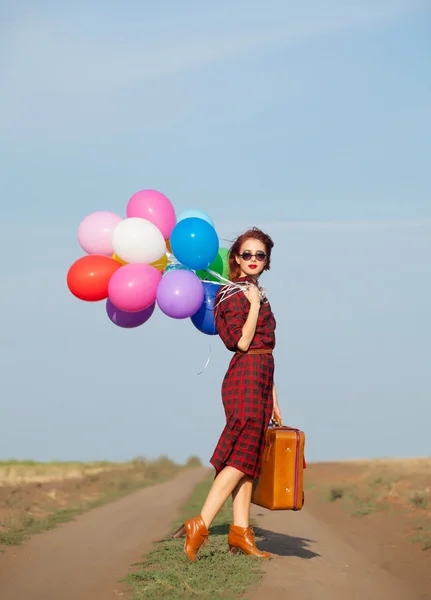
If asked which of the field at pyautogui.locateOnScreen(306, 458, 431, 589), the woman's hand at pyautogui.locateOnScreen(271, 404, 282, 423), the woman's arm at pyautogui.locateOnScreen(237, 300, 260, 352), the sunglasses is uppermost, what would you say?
the sunglasses

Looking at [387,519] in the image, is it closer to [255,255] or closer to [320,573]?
[320,573]

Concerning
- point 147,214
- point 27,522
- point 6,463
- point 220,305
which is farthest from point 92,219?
point 6,463

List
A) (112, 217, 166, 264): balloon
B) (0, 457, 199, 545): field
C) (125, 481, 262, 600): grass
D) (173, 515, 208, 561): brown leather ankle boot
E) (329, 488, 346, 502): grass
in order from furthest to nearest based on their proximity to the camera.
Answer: (329, 488, 346, 502): grass
(0, 457, 199, 545): field
(112, 217, 166, 264): balloon
(173, 515, 208, 561): brown leather ankle boot
(125, 481, 262, 600): grass

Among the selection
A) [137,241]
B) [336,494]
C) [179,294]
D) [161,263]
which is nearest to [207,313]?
[179,294]

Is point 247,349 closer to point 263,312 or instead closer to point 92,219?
point 263,312

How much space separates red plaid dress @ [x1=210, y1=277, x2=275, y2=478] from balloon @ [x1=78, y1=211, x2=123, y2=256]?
164 centimetres

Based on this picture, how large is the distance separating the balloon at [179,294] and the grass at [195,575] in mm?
2000

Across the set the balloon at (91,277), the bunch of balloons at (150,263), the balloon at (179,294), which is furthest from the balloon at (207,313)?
the balloon at (91,277)

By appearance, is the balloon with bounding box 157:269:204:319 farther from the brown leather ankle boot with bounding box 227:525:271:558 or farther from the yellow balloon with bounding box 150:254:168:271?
the brown leather ankle boot with bounding box 227:525:271:558

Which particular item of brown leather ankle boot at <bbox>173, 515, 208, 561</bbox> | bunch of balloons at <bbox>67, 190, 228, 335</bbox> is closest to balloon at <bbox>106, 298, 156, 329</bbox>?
bunch of balloons at <bbox>67, 190, 228, 335</bbox>

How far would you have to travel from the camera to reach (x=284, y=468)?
21.6 ft

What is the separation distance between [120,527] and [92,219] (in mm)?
4298

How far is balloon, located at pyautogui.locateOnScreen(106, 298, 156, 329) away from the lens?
7590 mm

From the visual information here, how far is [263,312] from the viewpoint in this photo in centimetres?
657
